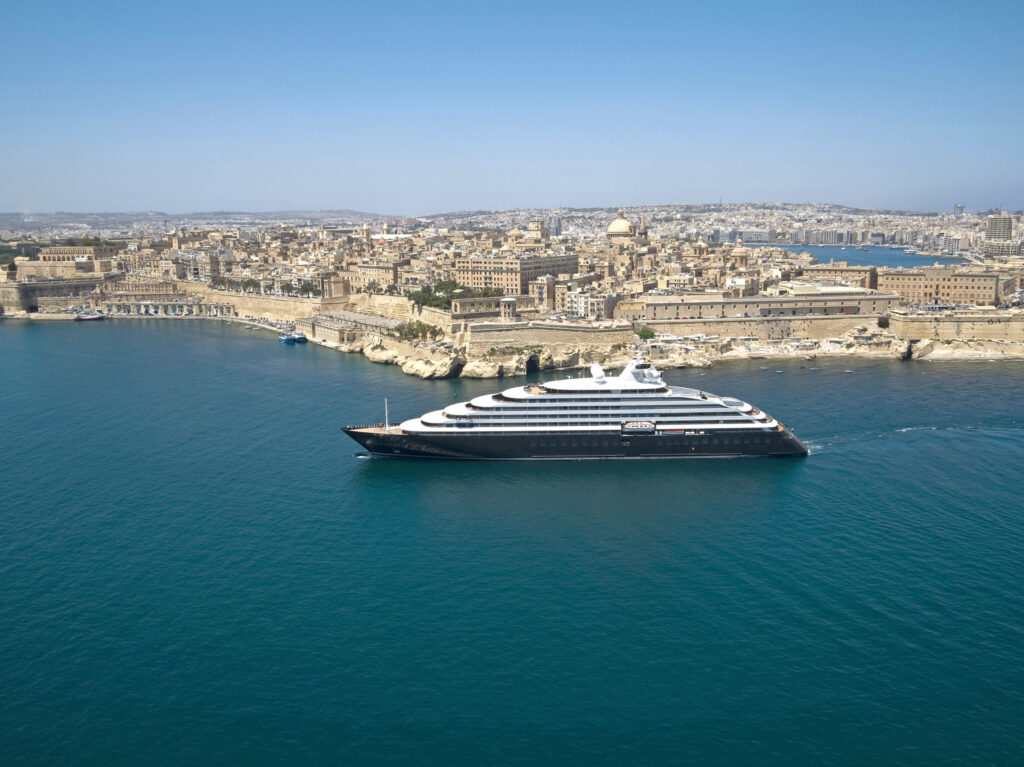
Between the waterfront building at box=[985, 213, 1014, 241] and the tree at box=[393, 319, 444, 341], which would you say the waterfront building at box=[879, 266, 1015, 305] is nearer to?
the tree at box=[393, 319, 444, 341]

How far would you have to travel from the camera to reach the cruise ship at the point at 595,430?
2419 cm

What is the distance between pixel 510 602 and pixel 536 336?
26143mm

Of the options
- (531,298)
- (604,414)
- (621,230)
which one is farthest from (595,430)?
(621,230)

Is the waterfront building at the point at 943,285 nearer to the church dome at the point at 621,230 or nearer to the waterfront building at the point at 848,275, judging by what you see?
the waterfront building at the point at 848,275

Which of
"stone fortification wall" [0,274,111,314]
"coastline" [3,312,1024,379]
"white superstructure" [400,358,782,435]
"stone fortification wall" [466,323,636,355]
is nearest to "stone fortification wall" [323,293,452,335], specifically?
"coastline" [3,312,1024,379]

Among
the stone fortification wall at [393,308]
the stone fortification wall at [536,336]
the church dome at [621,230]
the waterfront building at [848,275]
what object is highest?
the church dome at [621,230]

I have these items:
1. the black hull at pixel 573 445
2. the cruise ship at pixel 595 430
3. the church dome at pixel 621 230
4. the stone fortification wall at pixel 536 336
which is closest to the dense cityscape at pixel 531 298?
the stone fortification wall at pixel 536 336

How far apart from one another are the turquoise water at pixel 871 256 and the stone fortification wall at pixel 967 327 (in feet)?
184

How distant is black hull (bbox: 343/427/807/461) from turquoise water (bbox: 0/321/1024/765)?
1.62ft

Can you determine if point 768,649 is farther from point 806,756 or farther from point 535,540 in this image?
point 535,540

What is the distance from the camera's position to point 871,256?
11444 cm

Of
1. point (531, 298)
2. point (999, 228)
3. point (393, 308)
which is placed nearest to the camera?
point (531, 298)

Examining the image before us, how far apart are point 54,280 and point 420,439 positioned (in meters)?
58.5

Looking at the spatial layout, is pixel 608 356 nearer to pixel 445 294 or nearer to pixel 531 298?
pixel 531 298
